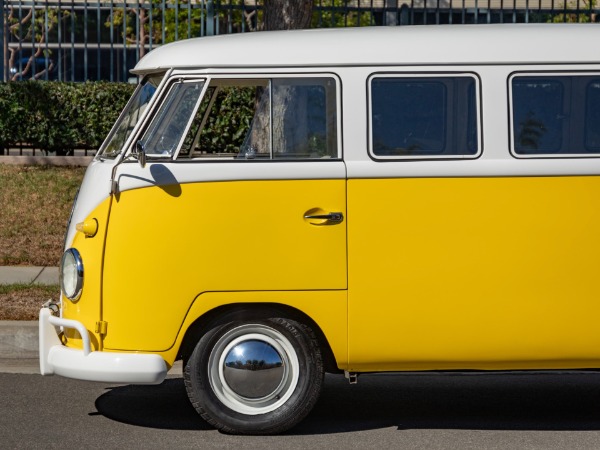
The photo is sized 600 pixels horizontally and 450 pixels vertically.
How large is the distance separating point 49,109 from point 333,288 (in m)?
9.19

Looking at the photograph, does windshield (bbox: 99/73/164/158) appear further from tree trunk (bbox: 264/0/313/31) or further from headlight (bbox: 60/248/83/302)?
tree trunk (bbox: 264/0/313/31)

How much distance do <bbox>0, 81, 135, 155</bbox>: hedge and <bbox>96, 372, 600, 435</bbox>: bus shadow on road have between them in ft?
23.5

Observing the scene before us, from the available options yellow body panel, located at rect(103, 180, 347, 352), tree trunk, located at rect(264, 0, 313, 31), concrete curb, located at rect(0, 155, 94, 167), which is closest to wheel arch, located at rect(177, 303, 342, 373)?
yellow body panel, located at rect(103, 180, 347, 352)

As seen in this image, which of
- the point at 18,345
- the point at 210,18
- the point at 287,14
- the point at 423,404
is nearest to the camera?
the point at 423,404

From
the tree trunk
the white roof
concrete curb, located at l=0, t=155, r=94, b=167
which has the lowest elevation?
concrete curb, located at l=0, t=155, r=94, b=167

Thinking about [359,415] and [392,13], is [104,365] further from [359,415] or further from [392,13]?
[392,13]

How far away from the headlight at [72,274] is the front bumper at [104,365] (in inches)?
5.9

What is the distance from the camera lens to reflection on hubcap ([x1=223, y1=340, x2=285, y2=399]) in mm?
6820

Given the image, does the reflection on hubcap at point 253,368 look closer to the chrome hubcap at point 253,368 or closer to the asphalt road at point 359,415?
the chrome hubcap at point 253,368

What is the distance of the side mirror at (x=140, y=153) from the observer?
22.0 ft

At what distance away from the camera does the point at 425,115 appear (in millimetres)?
6809

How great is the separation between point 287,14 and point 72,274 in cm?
748

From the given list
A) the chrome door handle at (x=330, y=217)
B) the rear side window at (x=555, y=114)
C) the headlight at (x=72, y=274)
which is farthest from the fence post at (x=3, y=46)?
the rear side window at (x=555, y=114)

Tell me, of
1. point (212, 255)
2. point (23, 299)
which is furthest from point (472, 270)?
point (23, 299)
